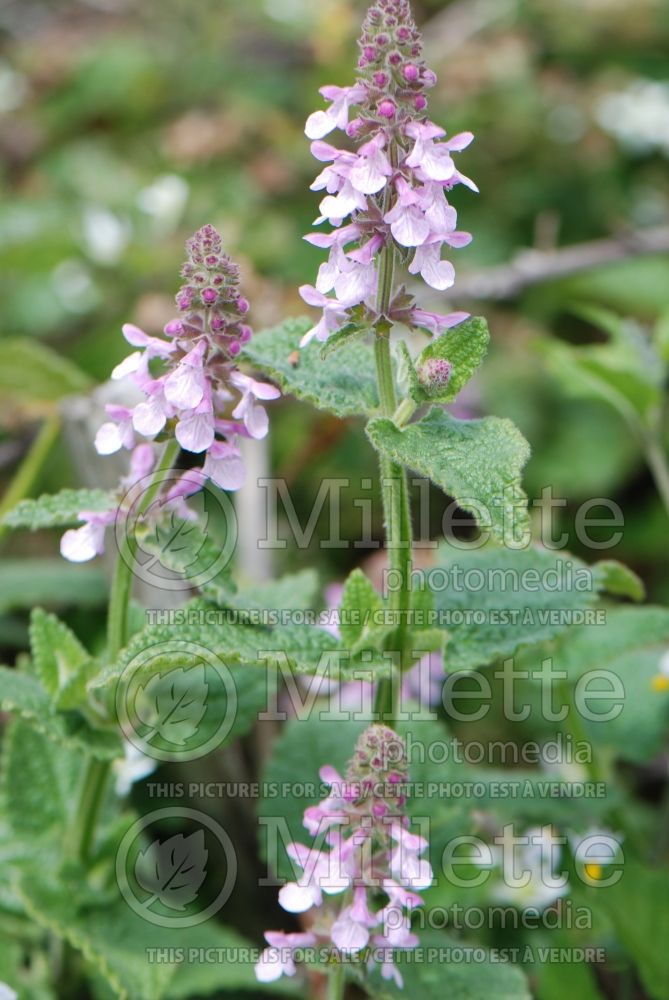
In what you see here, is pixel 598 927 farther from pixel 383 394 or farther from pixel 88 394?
pixel 88 394

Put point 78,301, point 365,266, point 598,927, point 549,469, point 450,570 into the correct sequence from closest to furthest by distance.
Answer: point 365,266
point 450,570
point 598,927
point 549,469
point 78,301

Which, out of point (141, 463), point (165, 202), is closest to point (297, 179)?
point (165, 202)

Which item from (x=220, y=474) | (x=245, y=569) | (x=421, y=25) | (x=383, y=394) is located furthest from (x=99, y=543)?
(x=421, y=25)

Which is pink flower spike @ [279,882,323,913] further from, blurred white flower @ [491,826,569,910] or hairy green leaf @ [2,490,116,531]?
blurred white flower @ [491,826,569,910]

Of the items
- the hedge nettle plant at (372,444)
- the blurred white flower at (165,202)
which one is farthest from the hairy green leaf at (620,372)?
the blurred white flower at (165,202)

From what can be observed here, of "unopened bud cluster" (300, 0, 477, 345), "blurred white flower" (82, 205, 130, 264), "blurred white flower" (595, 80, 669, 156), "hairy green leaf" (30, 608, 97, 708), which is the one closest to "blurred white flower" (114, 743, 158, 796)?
"hairy green leaf" (30, 608, 97, 708)

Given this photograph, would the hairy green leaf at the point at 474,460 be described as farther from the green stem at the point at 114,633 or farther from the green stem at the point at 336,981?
the green stem at the point at 336,981

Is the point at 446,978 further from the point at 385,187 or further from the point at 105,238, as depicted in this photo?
the point at 105,238
